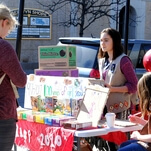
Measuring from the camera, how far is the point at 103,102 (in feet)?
11.4

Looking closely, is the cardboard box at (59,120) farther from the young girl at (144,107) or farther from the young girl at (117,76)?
the young girl at (144,107)

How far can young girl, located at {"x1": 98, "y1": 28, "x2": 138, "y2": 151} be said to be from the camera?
13.3 ft

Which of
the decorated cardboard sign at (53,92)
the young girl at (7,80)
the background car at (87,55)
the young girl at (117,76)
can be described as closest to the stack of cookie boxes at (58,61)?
the decorated cardboard sign at (53,92)

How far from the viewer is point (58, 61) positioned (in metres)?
4.24

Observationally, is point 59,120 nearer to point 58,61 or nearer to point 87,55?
point 58,61

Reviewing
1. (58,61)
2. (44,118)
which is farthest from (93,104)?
(58,61)

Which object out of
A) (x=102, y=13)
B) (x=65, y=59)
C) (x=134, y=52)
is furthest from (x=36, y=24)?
(x=65, y=59)

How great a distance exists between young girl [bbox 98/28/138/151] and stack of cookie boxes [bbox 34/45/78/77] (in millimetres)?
345

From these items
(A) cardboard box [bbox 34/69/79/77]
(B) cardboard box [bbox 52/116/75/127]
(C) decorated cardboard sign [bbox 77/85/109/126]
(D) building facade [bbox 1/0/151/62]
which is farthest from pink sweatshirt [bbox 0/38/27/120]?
(D) building facade [bbox 1/0/151/62]

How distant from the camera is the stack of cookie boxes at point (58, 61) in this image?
4227 mm

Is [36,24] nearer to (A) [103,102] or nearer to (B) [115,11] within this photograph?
(B) [115,11]

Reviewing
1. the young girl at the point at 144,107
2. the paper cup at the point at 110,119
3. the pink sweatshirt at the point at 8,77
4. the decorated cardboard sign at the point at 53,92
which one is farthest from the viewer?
the decorated cardboard sign at the point at 53,92

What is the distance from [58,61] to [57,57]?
0.05 metres

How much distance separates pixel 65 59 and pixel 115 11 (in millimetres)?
16810
